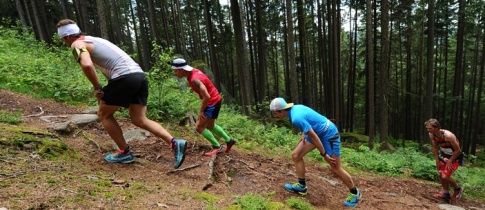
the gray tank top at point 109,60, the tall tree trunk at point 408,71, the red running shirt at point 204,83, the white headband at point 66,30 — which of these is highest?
the white headband at point 66,30

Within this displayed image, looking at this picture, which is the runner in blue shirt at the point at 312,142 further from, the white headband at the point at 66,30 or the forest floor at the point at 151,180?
the white headband at the point at 66,30

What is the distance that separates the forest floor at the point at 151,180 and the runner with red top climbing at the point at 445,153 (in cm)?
33

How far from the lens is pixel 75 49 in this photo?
3477 mm

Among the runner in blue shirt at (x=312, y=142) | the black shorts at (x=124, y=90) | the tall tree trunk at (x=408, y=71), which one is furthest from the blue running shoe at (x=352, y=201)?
the tall tree trunk at (x=408, y=71)

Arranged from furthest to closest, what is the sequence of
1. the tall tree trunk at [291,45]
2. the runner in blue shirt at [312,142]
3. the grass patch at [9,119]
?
the tall tree trunk at [291,45]
the grass patch at [9,119]
the runner in blue shirt at [312,142]

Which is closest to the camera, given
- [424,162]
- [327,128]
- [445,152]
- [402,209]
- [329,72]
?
[327,128]

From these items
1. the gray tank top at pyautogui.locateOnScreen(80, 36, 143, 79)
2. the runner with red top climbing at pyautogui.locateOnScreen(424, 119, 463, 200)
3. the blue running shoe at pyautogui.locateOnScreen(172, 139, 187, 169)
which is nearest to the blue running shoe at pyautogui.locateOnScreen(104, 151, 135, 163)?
the blue running shoe at pyautogui.locateOnScreen(172, 139, 187, 169)

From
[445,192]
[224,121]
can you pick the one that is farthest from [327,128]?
[224,121]

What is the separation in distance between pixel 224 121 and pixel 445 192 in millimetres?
5668

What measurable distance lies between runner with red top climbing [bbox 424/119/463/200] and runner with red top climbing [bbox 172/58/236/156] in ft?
13.4

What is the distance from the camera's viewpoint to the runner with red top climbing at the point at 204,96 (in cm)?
499

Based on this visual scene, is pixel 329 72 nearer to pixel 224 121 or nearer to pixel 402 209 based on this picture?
pixel 224 121

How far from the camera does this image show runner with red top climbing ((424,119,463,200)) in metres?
6.14

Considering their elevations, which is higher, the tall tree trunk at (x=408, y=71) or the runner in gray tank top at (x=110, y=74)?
the runner in gray tank top at (x=110, y=74)
